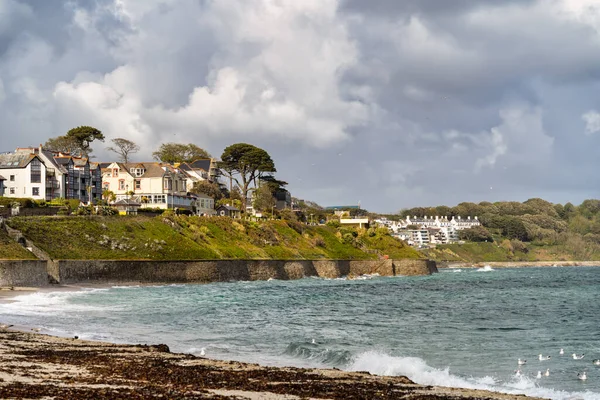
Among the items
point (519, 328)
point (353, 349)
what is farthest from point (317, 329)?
point (519, 328)

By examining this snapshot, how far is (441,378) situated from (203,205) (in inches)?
4383

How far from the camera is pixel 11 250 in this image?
64188 mm

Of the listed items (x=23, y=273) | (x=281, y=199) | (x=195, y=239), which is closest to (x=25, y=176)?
(x=195, y=239)

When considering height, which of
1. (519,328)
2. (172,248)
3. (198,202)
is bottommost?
(519,328)

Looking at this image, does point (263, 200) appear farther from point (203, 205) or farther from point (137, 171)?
point (137, 171)

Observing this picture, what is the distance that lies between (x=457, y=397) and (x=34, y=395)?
31.8ft

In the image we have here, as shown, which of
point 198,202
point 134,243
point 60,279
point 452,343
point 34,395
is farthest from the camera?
point 198,202

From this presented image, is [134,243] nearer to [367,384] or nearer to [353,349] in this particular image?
[353,349]

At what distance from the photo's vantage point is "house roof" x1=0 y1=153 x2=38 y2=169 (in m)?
101

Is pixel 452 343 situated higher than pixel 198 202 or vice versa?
pixel 198 202

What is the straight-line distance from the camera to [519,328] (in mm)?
37625

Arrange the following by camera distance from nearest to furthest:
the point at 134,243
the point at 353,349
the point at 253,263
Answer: the point at 353,349 < the point at 134,243 < the point at 253,263

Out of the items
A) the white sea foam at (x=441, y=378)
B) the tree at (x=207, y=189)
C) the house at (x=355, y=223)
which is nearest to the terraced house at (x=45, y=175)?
the tree at (x=207, y=189)

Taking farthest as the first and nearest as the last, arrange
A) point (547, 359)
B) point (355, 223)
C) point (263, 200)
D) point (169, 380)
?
point (355, 223) < point (263, 200) < point (547, 359) < point (169, 380)
